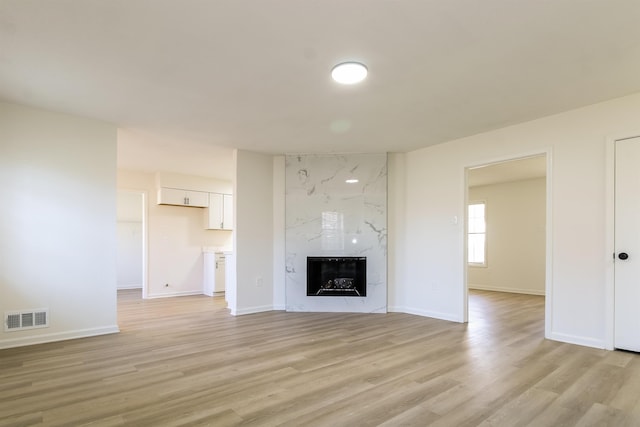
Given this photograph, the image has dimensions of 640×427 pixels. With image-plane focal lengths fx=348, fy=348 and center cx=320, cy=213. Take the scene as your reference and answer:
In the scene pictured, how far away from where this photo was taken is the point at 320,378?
2.78 metres

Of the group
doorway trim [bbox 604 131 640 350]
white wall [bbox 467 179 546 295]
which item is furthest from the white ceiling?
white wall [bbox 467 179 546 295]

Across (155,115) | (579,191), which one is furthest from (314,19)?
(579,191)

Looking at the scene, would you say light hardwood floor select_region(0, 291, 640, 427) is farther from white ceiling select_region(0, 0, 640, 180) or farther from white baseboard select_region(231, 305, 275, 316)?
white ceiling select_region(0, 0, 640, 180)

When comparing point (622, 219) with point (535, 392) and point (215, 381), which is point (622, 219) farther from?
point (215, 381)

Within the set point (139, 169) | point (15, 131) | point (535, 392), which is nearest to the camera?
point (535, 392)

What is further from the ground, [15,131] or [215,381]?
[15,131]

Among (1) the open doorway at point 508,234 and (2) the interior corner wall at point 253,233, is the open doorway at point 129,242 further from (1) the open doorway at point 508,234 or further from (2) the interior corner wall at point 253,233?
(1) the open doorway at point 508,234

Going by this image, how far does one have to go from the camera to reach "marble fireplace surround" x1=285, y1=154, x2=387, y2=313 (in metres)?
5.38

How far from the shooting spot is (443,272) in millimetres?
4902

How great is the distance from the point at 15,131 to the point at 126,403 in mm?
3066

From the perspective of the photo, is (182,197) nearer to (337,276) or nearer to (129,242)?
(129,242)

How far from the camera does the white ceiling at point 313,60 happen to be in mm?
2072

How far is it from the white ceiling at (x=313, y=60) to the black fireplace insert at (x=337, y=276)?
2.13 meters

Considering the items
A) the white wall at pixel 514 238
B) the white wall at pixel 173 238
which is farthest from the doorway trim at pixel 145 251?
the white wall at pixel 514 238
